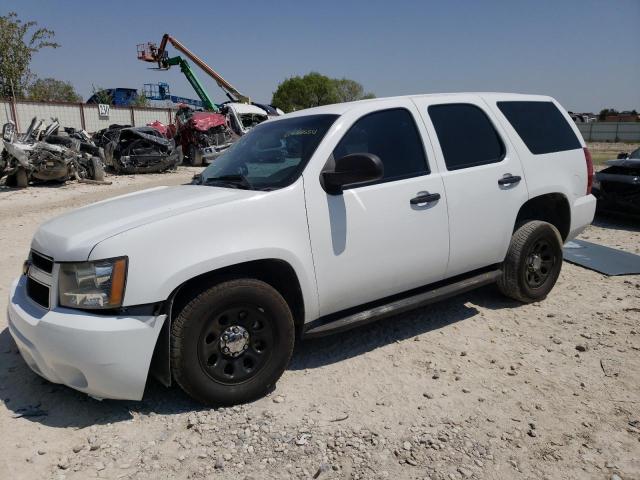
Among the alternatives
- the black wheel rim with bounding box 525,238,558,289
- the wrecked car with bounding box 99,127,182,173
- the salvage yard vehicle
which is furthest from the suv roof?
the wrecked car with bounding box 99,127,182,173

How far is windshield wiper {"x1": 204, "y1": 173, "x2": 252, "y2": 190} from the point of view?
328cm

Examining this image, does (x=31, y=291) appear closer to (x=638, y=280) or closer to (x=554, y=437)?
(x=554, y=437)

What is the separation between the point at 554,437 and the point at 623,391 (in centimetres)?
81

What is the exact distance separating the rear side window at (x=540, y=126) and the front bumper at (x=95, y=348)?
3395 mm

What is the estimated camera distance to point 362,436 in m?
2.72

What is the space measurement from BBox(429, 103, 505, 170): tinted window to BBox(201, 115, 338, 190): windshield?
3.06 feet

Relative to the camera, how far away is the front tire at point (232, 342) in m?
2.74

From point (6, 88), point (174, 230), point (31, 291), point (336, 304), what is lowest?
point (336, 304)

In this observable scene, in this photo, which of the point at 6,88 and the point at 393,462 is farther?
the point at 6,88

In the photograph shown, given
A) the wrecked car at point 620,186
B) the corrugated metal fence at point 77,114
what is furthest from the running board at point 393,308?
the corrugated metal fence at point 77,114

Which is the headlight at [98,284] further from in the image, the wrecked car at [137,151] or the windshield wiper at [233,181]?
→ the wrecked car at [137,151]

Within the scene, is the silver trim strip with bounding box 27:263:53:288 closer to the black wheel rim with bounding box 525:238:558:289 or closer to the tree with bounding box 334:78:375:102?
the black wheel rim with bounding box 525:238:558:289

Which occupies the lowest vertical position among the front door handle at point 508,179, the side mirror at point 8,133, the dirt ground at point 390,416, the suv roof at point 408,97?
the dirt ground at point 390,416

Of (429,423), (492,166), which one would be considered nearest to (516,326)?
(492,166)
